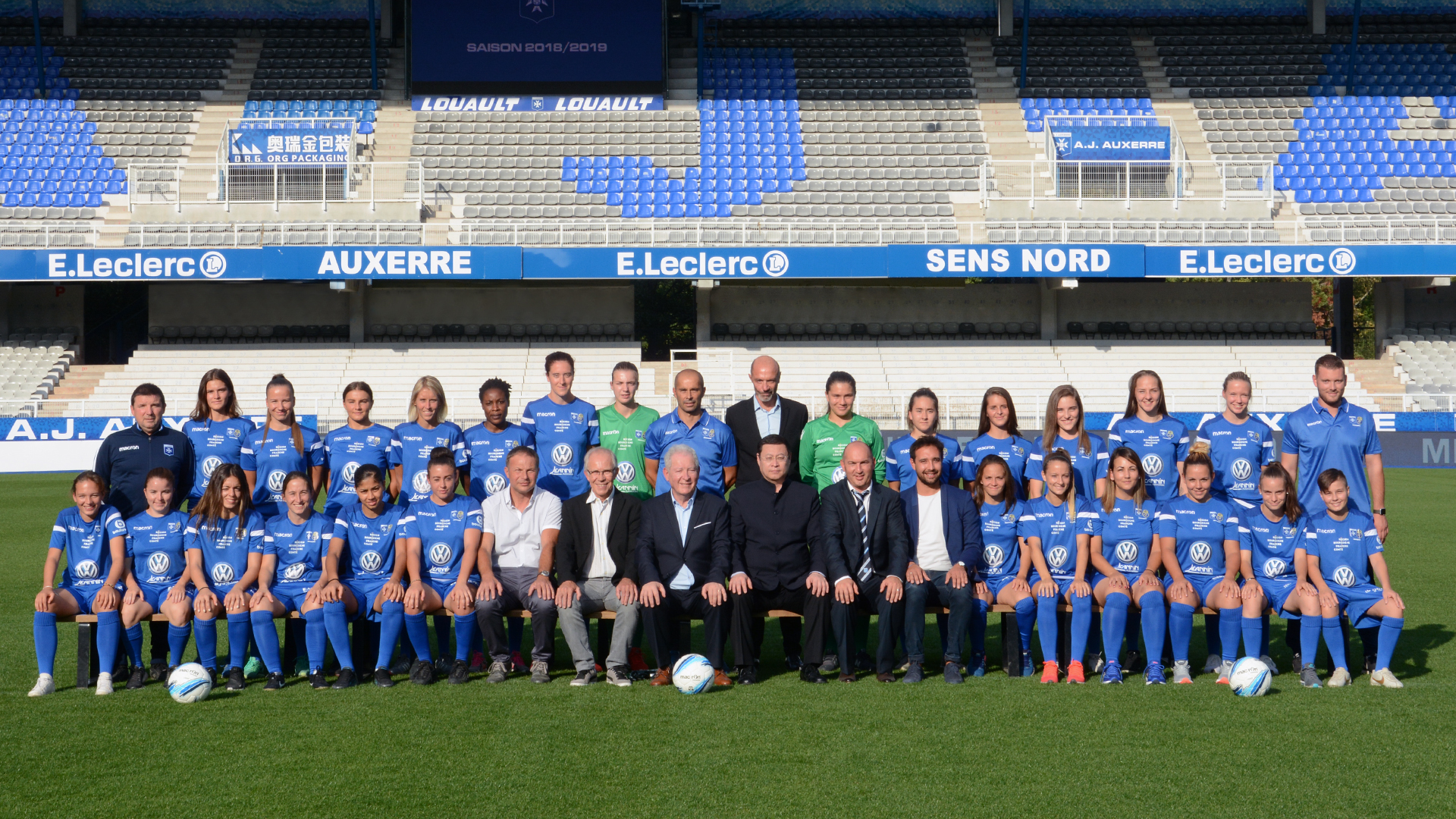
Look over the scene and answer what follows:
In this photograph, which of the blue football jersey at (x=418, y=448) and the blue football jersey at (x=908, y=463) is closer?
the blue football jersey at (x=908, y=463)

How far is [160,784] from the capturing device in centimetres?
502

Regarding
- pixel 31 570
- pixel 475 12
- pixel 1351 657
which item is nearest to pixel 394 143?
pixel 475 12

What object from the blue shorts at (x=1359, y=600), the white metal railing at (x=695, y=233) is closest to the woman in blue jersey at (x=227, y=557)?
the blue shorts at (x=1359, y=600)

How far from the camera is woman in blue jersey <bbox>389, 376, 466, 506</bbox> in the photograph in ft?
24.9

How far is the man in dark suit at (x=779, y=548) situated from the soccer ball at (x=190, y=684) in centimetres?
275

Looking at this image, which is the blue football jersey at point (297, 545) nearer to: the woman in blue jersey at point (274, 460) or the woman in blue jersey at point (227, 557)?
the woman in blue jersey at point (227, 557)

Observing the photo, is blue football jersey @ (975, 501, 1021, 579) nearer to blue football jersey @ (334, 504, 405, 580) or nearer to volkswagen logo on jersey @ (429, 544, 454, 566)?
volkswagen logo on jersey @ (429, 544, 454, 566)

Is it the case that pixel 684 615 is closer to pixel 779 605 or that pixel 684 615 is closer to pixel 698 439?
pixel 779 605

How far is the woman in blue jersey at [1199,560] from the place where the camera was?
6762 mm

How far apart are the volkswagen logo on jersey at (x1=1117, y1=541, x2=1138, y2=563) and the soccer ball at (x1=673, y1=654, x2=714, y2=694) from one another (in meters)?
2.39

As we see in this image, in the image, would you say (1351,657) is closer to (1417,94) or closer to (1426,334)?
(1426,334)

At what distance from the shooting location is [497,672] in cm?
688

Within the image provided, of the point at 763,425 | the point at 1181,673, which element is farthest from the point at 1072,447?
the point at 763,425

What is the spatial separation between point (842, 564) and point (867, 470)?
0.53 meters
